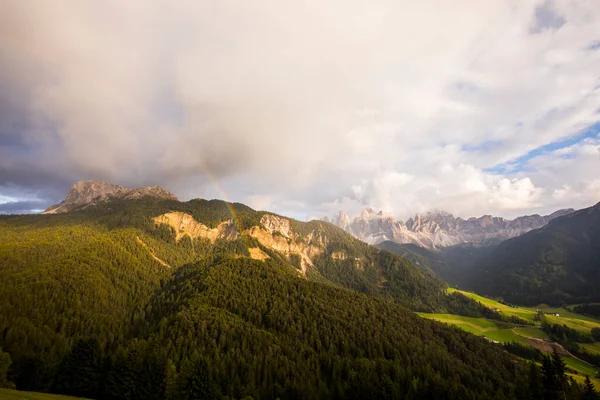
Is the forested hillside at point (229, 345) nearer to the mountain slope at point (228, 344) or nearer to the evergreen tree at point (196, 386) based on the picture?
the evergreen tree at point (196, 386)

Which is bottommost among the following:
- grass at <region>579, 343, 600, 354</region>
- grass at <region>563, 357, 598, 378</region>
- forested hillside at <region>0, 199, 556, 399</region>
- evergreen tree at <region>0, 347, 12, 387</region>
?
grass at <region>579, 343, 600, 354</region>

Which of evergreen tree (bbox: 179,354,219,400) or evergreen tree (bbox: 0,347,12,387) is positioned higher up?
evergreen tree (bbox: 0,347,12,387)

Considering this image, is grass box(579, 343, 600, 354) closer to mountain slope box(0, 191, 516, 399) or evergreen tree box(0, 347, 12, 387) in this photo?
mountain slope box(0, 191, 516, 399)

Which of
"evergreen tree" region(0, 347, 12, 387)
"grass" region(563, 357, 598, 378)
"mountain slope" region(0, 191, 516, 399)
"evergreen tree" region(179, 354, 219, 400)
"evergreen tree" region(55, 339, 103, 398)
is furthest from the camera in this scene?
"grass" region(563, 357, 598, 378)

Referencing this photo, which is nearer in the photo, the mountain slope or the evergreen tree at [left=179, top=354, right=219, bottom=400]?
the evergreen tree at [left=179, top=354, right=219, bottom=400]

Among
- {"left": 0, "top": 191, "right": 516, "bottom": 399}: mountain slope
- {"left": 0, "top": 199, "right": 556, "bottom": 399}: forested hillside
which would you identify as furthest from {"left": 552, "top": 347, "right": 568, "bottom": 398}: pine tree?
{"left": 0, "top": 191, "right": 516, "bottom": 399}: mountain slope

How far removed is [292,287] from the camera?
198500mm

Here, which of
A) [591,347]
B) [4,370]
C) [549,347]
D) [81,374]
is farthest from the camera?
[591,347]

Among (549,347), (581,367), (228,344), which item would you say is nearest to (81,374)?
(228,344)

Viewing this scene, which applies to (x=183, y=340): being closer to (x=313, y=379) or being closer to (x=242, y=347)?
(x=242, y=347)

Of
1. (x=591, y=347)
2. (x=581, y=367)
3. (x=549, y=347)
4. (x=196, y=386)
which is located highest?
(x=196, y=386)

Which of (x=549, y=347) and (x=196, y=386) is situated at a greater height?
(x=196, y=386)

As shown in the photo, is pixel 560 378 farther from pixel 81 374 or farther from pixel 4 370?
pixel 4 370

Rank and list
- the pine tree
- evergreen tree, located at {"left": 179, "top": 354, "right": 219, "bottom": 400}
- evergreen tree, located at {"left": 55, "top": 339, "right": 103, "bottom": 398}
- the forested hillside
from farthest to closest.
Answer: the forested hillside
evergreen tree, located at {"left": 179, "top": 354, "right": 219, "bottom": 400}
evergreen tree, located at {"left": 55, "top": 339, "right": 103, "bottom": 398}
the pine tree
